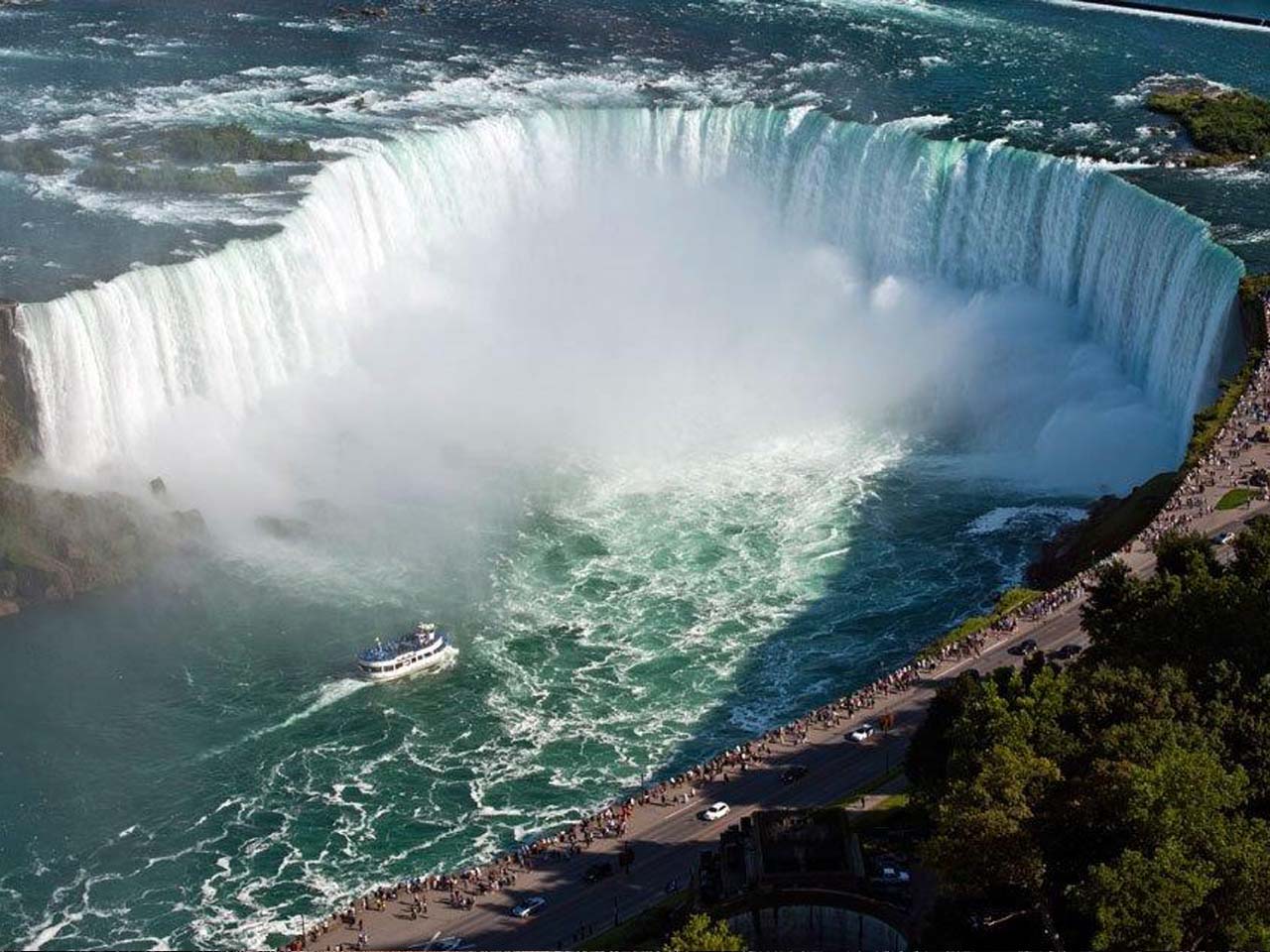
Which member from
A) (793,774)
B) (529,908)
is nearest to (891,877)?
(793,774)

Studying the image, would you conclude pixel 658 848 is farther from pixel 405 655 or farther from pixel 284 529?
pixel 284 529

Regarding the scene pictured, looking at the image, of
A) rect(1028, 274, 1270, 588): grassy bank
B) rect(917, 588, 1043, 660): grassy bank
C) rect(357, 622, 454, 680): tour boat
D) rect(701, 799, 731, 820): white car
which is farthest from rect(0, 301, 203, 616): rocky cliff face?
rect(1028, 274, 1270, 588): grassy bank

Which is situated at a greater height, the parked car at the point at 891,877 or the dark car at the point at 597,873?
the parked car at the point at 891,877

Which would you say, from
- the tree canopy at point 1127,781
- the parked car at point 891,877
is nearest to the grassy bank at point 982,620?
the tree canopy at point 1127,781

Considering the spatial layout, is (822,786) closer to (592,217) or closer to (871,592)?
(871,592)

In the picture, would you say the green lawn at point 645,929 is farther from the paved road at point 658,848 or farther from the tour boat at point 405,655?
the tour boat at point 405,655

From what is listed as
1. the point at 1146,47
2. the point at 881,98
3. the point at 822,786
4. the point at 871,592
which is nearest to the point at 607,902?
the point at 822,786

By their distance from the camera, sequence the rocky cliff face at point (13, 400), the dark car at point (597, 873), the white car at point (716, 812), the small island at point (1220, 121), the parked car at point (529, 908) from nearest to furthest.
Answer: the parked car at point (529, 908), the dark car at point (597, 873), the white car at point (716, 812), the rocky cliff face at point (13, 400), the small island at point (1220, 121)
